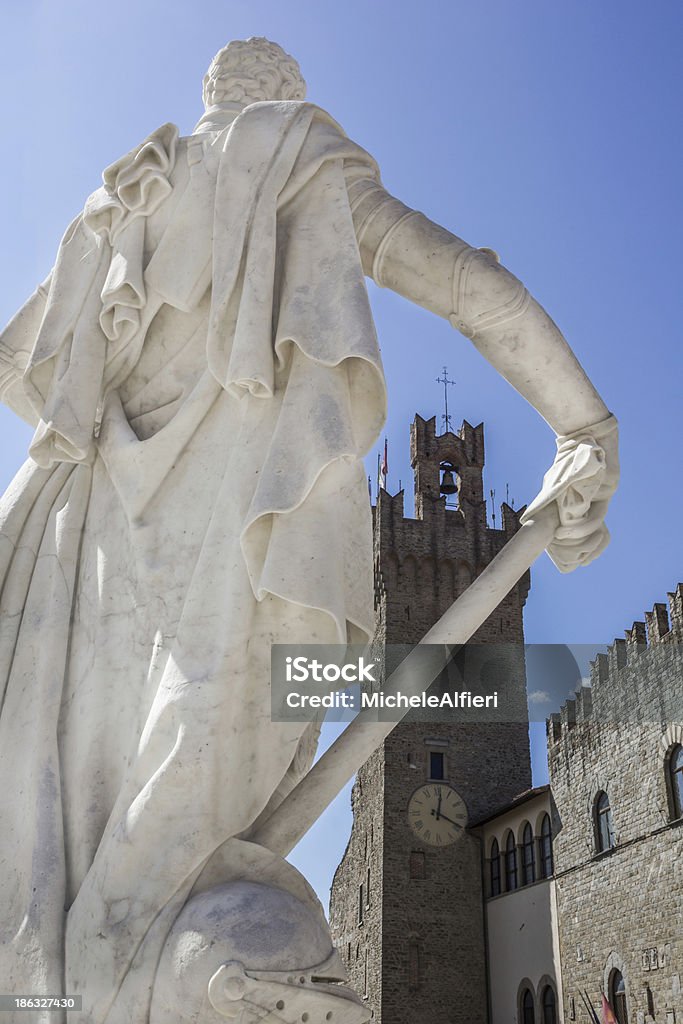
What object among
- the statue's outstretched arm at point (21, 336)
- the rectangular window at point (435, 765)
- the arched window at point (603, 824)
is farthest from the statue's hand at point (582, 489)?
the rectangular window at point (435, 765)

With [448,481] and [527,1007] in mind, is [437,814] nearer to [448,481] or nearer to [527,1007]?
[527,1007]

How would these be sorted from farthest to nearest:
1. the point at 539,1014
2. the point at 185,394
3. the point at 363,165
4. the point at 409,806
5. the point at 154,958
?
the point at 409,806 → the point at 539,1014 → the point at 363,165 → the point at 185,394 → the point at 154,958

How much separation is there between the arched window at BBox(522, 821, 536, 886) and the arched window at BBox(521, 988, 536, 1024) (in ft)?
9.14

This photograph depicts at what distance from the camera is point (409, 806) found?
35938 mm

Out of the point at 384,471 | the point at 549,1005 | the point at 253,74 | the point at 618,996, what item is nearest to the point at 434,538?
the point at 384,471

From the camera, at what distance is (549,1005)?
2852cm

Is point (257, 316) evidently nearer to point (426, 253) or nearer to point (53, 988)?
point (426, 253)

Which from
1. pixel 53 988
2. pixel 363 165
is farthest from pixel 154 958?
pixel 363 165

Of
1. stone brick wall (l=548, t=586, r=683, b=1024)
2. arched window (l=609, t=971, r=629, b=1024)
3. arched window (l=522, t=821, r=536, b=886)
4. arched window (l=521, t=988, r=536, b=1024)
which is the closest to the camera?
stone brick wall (l=548, t=586, r=683, b=1024)

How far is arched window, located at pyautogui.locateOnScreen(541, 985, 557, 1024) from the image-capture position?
92.0ft

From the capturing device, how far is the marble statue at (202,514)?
2.11 meters

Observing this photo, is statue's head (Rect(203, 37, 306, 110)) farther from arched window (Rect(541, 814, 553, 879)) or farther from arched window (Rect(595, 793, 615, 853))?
arched window (Rect(541, 814, 553, 879))

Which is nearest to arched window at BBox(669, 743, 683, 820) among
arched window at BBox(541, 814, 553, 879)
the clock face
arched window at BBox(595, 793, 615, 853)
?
arched window at BBox(595, 793, 615, 853)

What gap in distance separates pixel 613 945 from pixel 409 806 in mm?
11522
